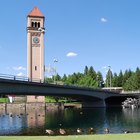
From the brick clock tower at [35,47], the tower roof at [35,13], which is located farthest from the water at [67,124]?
the tower roof at [35,13]

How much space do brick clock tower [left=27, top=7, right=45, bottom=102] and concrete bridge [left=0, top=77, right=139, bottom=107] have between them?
833 inches

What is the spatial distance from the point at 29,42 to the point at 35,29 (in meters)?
6.80

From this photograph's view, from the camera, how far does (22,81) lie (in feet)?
217

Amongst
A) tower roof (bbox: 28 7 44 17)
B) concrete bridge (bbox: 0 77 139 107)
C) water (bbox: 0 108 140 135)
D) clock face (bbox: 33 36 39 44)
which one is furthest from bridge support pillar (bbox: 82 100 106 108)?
water (bbox: 0 108 140 135)

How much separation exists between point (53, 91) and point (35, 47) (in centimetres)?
6213

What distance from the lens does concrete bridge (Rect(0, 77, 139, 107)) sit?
204 feet

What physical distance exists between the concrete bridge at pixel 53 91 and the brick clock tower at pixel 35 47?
69.4 feet

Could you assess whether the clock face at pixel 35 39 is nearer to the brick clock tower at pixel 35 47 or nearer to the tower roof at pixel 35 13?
the brick clock tower at pixel 35 47

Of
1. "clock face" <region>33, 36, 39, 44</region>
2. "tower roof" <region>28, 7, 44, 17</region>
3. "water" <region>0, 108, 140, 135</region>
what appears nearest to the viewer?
"water" <region>0, 108, 140, 135</region>

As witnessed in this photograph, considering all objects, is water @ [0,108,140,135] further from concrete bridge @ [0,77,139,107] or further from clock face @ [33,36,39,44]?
clock face @ [33,36,39,44]

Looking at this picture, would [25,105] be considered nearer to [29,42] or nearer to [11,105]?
[11,105]

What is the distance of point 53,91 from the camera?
283 feet

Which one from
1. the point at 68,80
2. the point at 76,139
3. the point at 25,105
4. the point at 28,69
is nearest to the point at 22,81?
the point at 76,139

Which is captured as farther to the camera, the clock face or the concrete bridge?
the clock face
